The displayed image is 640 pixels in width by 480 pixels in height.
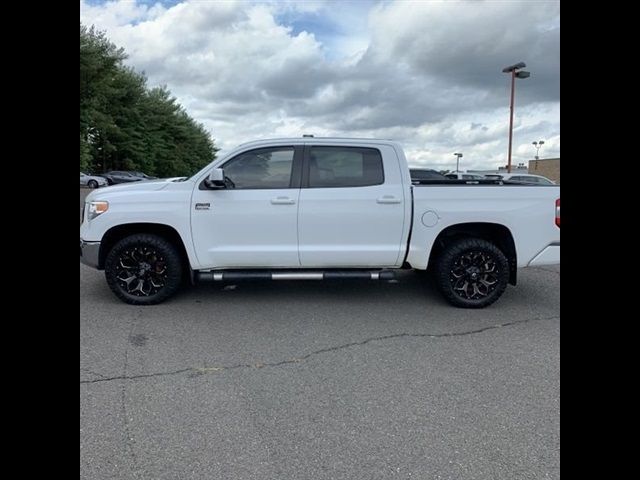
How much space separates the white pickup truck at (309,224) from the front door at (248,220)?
0.04ft

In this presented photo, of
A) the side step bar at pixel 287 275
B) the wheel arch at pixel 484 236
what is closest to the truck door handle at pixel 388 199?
the wheel arch at pixel 484 236

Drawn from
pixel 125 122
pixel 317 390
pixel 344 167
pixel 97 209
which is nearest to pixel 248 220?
pixel 344 167

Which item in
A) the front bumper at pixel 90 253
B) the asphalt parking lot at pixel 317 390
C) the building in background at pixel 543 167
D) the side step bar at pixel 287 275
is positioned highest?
the building in background at pixel 543 167

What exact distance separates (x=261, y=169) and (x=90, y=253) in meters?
2.14

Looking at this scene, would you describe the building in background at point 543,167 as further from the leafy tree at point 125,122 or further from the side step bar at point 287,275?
the side step bar at point 287,275

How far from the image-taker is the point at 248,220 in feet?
15.8

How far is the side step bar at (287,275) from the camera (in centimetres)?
491

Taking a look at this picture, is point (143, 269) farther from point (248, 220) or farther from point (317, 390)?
point (317, 390)

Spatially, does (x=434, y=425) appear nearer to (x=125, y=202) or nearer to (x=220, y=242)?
(x=220, y=242)

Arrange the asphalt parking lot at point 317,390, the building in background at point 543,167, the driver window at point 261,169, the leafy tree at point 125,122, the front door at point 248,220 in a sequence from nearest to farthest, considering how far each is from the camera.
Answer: the asphalt parking lot at point 317,390, the front door at point 248,220, the driver window at point 261,169, the leafy tree at point 125,122, the building in background at point 543,167
